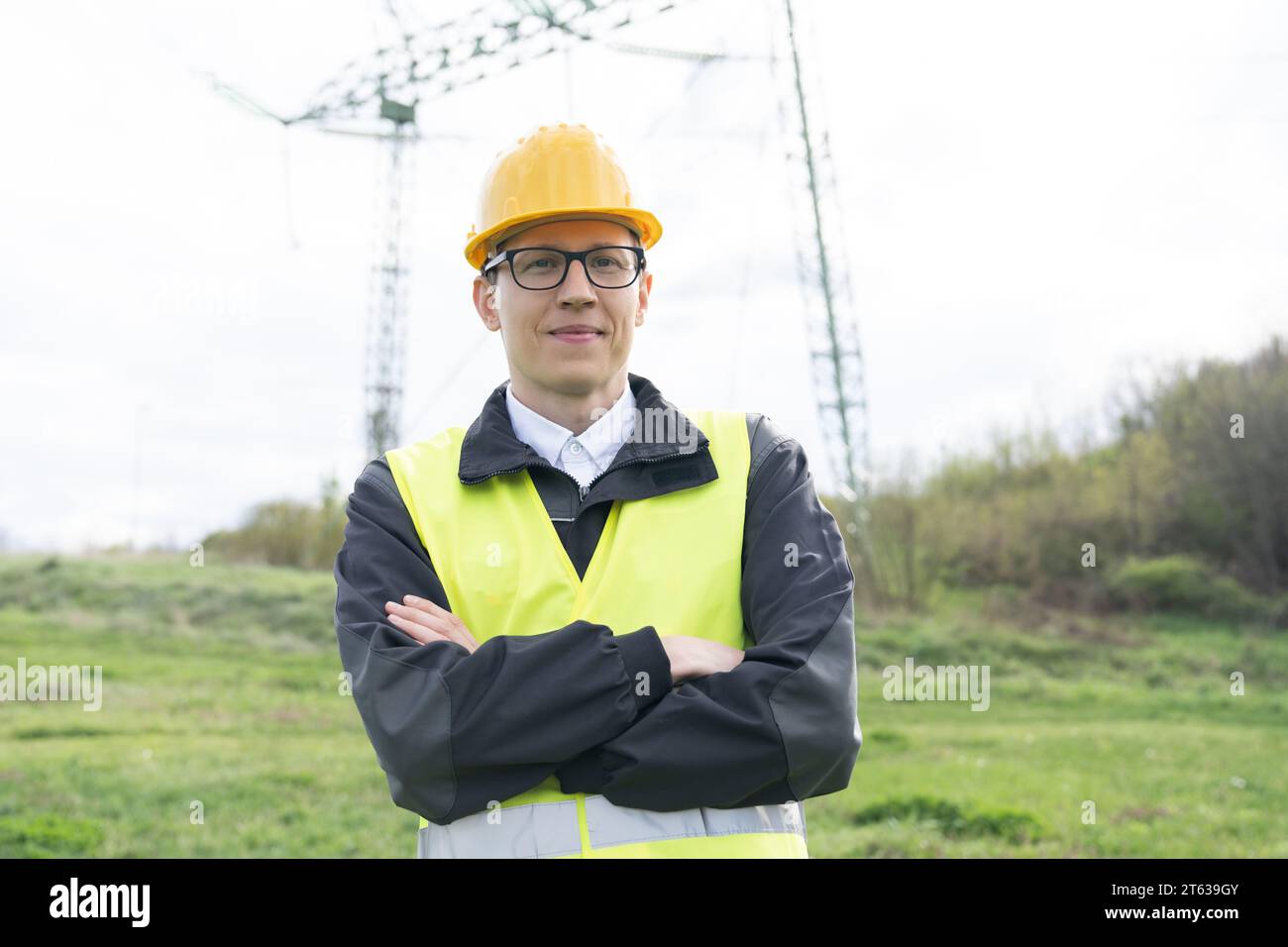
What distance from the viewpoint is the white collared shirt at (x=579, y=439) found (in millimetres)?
2695

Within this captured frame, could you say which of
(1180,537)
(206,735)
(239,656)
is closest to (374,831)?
(206,735)

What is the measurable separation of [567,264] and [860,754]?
9.22 m

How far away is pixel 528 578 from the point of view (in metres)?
2.52

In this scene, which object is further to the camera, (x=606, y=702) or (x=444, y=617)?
(x=444, y=617)

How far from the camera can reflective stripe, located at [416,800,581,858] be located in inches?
91.5

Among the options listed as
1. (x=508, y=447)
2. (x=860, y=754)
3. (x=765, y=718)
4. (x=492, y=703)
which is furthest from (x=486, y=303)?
(x=860, y=754)

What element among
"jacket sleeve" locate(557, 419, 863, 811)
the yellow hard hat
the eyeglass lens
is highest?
the yellow hard hat

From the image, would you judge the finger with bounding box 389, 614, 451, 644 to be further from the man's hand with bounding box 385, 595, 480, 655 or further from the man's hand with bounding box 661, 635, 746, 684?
the man's hand with bounding box 661, 635, 746, 684

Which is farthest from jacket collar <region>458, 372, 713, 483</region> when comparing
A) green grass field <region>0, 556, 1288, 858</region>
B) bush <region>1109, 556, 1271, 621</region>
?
bush <region>1109, 556, 1271, 621</region>

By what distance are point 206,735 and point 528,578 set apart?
1048 centimetres

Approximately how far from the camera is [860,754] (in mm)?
10977

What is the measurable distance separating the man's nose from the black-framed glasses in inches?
0.4

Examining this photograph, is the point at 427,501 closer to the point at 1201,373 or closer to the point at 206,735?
the point at 206,735

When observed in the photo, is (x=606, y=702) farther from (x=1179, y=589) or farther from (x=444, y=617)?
(x=1179, y=589)
